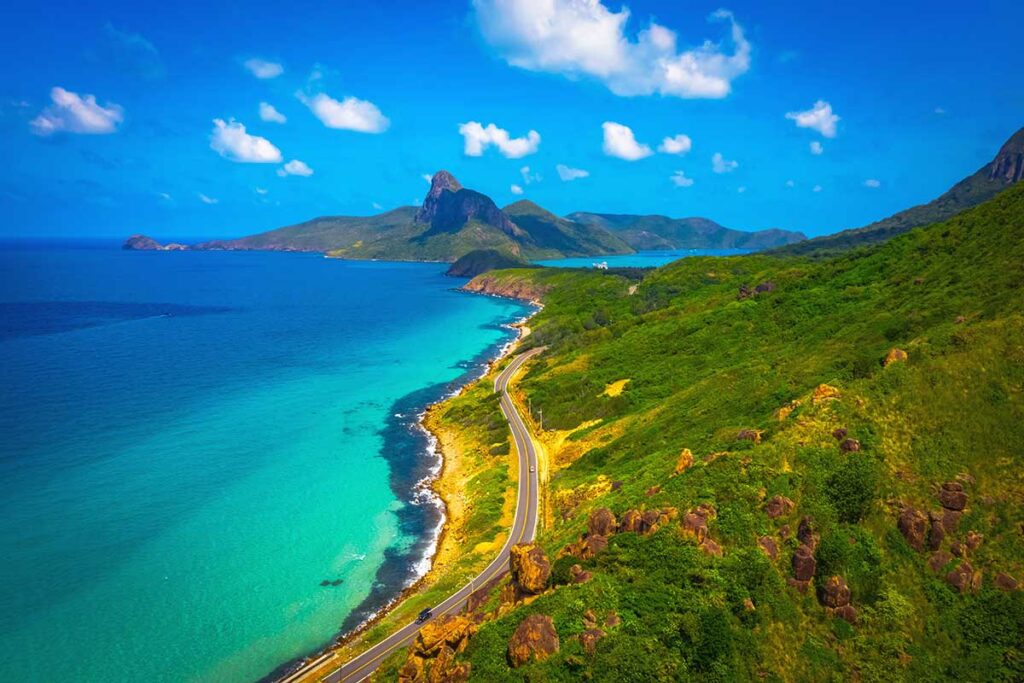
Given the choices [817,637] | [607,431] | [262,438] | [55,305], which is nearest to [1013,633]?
[817,637]

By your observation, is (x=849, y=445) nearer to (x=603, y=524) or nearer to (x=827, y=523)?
(x=827, y=523)

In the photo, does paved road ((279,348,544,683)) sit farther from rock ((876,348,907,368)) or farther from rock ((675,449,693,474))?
rock ((876,348,907,368))

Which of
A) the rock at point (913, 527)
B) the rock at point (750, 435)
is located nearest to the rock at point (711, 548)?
the rock at point (913, 527)

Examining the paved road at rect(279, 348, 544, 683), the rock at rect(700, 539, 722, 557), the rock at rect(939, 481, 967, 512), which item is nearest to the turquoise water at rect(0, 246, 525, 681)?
the paved road at rect(279, 348, 544, 683)

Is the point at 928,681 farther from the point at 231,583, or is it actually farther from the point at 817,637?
the point at 231,583

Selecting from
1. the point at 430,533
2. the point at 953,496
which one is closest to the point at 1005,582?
the point at 953,496
